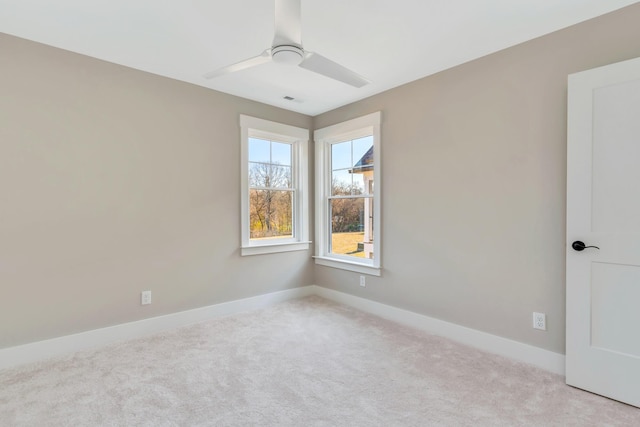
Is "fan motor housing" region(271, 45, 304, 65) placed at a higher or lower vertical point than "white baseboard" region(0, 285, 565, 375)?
higher

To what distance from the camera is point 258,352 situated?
8.56 feet

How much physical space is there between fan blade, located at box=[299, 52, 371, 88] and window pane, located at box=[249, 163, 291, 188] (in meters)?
1.98

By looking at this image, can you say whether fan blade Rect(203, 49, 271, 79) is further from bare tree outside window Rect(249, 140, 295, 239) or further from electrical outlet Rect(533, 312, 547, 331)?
electrical outlet Rect(533, 312, 547, 331)

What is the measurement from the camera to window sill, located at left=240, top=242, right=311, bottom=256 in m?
3.67

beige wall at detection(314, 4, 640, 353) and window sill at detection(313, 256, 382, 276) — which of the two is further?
window sill at detection(313, 256, 382, 276)

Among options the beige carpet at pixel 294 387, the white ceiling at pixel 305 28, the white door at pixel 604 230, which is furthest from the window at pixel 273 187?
the white door at pixel 604 230

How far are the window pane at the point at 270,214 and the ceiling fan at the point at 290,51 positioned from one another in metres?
1.94

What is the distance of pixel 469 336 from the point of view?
2756 mm

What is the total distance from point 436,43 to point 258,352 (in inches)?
112

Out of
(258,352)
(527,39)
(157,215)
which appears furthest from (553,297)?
(157,215)

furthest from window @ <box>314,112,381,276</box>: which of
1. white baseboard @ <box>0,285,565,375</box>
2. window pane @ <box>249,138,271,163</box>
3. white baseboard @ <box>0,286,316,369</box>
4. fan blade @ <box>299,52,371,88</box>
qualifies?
fan blade @ <box>299,52,371,88</box>

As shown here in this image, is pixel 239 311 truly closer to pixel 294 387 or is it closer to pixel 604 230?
pixel 294 387

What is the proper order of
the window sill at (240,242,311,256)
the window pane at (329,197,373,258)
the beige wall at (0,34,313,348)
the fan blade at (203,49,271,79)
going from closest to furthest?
the fan blade at (203,49,271,79)
the beige wall at (0,34,313,348)
the window sill at (240,242,311,256)
the window pane at (329,197,373,258)

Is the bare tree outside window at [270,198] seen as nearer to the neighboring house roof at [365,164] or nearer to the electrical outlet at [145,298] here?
the neighboring house roof at [365,164]
